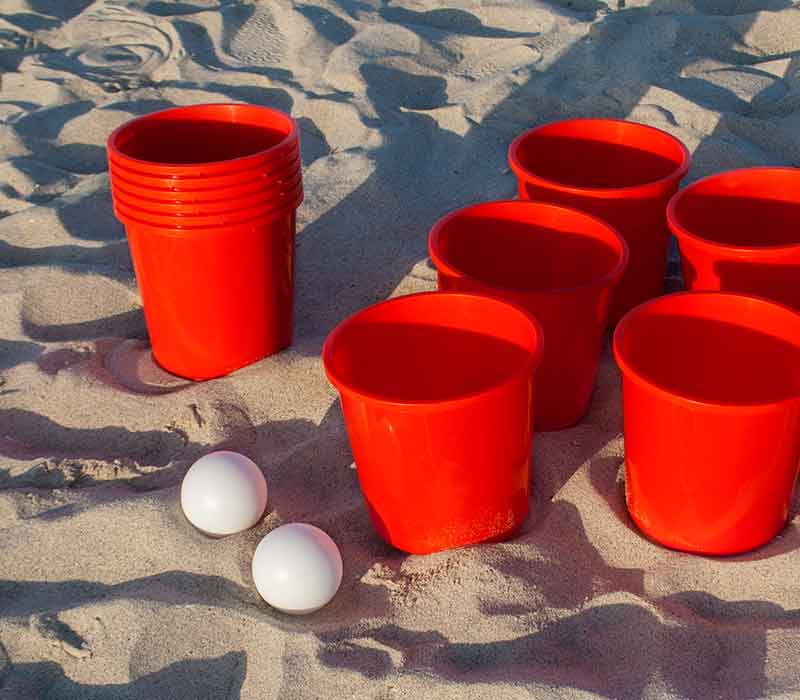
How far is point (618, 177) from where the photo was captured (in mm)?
3094

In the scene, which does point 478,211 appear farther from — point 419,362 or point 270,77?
point 270,77

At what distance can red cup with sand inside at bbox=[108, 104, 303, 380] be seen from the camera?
2498 mm

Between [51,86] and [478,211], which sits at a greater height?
[478,211]

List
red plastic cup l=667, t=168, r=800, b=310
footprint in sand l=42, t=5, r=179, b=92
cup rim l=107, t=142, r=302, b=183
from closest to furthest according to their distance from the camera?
cup rim l=107, t=142, r=302, b=183 → red plastic cup l=667, t=168, r=800, b=310 → footprint in sand l=42, t=5, r=179, b=92

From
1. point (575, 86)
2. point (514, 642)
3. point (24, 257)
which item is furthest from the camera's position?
point (575, 86)

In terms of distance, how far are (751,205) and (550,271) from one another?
1.89ft

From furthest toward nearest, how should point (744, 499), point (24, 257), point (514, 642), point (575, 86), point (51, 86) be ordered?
Result: point (51, 86) < point (575, 86) < point (24, 257) < point (744, 499) < point (514, 642)

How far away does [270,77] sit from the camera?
4.20 m

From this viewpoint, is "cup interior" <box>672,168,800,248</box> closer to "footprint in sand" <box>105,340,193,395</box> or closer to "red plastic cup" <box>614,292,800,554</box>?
"red plastic cup" <box>614,292,800,554</box>

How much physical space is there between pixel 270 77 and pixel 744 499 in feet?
9.19

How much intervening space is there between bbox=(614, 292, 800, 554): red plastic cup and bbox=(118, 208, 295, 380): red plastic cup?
971mm

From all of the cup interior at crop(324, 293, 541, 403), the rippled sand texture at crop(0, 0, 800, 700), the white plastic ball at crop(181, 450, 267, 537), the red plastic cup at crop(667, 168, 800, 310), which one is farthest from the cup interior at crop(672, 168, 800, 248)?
the white plastic ball at crop(181, 450, 267, 537)

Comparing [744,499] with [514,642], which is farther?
[744,499]

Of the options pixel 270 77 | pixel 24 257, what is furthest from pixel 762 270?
pixel 270 77
